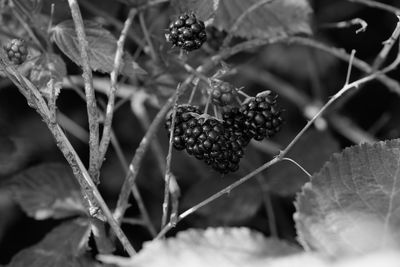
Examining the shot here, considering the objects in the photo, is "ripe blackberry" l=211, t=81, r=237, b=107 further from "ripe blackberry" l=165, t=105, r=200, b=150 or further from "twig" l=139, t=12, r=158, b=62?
"twig" l=139, t=12, r=158, b=62

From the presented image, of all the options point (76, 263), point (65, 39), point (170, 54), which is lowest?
point (76, 263)

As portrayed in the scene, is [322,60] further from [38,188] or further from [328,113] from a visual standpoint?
[38,188]

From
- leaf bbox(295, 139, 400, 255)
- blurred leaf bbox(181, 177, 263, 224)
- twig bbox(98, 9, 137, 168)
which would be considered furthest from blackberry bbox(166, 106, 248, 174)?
blurred leaf bbox(181, 177, 263, 224)

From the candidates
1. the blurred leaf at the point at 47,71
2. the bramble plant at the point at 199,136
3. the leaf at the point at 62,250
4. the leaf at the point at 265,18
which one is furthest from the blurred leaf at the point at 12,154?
the leaf at the point at 265,18

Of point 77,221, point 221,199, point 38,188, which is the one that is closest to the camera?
point 77,221

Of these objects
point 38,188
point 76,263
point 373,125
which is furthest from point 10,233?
point 373,125

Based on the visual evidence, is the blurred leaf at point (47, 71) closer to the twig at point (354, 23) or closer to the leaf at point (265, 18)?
the leaf at point (265, 18)

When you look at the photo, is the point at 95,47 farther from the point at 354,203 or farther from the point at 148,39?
the point at 354,203
